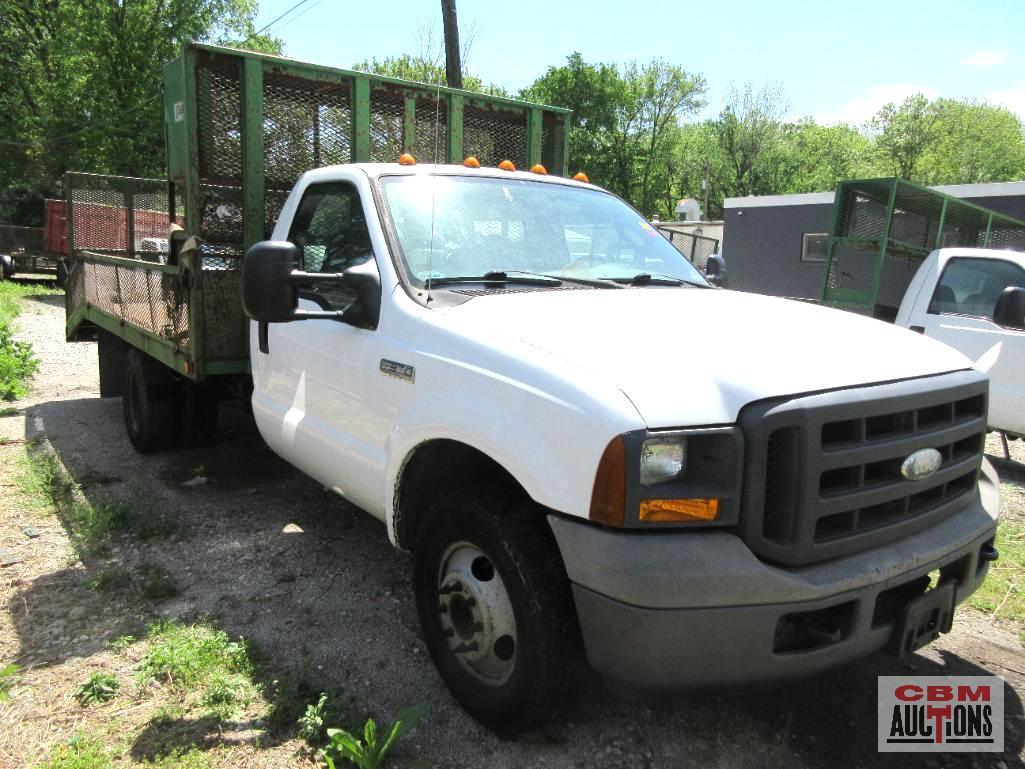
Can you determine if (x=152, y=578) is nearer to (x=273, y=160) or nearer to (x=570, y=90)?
(x=273, y=160)

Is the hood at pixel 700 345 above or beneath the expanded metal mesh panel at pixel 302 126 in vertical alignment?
beneath

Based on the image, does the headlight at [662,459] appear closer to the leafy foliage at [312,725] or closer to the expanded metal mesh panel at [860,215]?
the leafy foliage at [312,725]

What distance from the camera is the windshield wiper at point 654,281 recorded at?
345 centimetres

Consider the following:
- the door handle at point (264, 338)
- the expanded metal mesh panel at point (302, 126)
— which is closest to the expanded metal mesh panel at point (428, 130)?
the expanded metal mesh panel at point (302, 126)

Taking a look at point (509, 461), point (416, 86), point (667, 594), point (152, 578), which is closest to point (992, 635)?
point (667, 594)

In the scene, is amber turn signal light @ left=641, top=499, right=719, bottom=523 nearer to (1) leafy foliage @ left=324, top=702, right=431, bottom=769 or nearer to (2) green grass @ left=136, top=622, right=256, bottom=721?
(1) leafy foliage @ left=324, top=702, right=431, bottom=769

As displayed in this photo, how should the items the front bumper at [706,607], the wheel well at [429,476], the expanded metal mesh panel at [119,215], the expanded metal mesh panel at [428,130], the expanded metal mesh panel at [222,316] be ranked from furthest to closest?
the expanded metal mesh panel at [119,215], the expanded metal mesh panel at [428,130], the expanded metal mesh panel at [222,316], the wheel well at [429,476], the front bumper at [706,607]

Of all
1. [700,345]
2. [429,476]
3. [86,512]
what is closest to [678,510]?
[700,345]

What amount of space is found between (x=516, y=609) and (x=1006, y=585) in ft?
10.2

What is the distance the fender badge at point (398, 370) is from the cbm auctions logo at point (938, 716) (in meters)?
2.08

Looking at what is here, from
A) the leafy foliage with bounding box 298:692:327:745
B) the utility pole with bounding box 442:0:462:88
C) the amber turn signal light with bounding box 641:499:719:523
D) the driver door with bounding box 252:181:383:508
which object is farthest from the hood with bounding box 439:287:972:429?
the utility pole with bounding box 442:0:462:88

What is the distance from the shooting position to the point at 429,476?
9.82 feet

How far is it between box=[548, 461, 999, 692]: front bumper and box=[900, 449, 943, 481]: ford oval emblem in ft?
1.04

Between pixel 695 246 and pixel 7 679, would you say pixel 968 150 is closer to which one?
pixel 695 246
